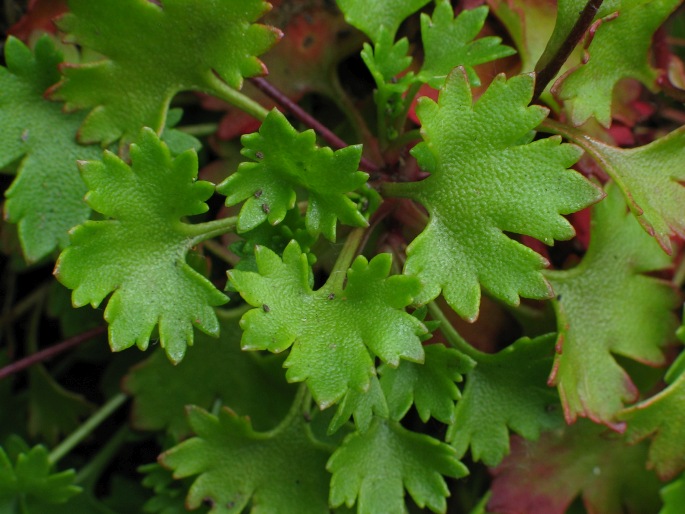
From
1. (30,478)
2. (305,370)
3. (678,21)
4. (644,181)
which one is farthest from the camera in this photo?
(678,21)

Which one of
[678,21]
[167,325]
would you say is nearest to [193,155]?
[167,325]

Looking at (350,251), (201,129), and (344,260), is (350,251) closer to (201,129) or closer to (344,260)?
(344,260)

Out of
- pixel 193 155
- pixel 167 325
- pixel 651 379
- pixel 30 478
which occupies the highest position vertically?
pixel 193 155

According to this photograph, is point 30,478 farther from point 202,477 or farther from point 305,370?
point 305,370

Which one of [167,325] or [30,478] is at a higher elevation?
[167,325]

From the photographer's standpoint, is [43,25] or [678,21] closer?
[43,25]

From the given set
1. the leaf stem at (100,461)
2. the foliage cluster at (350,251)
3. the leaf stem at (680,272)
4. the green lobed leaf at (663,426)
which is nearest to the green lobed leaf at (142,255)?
the foliage cluster at (350,251)

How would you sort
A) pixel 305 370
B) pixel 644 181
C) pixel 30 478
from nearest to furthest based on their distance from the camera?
pixel 305 370 → pixel 644 181 → pixel 30 478

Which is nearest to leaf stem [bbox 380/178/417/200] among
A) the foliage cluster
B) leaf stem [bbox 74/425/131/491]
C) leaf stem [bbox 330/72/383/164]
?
the foliage cluster

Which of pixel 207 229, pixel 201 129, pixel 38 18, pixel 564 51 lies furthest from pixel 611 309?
pixel 38 18
